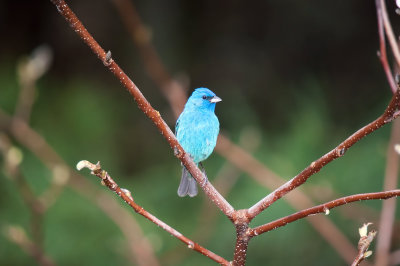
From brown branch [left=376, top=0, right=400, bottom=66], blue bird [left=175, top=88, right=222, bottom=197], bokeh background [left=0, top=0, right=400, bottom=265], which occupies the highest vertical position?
bokeh background [left=0, top=0, right=400, bottom=265]

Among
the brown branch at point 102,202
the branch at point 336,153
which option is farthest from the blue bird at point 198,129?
the branch at point 336,153

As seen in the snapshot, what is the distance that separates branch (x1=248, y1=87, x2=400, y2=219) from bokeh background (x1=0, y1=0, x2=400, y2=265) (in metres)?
2.02

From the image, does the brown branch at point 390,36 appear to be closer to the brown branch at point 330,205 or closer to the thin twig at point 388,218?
the brown branch at point 330,205

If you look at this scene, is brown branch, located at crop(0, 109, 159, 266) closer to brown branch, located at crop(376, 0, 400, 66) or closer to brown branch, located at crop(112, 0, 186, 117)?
brown branch, located at crop(112, 0, 186, 117)

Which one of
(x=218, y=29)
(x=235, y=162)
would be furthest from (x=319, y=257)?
(x=218, y=29)

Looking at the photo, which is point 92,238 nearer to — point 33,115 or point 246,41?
point 33,115

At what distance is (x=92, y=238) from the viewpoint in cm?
424

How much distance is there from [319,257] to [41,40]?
3267 mm

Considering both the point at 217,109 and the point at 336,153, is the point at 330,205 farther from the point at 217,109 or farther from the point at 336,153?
the point at 217,109

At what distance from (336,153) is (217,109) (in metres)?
3.50

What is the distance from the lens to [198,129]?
2852 millimetres

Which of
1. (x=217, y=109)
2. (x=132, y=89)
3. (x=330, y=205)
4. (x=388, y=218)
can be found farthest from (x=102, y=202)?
→ (x=217, y=109)

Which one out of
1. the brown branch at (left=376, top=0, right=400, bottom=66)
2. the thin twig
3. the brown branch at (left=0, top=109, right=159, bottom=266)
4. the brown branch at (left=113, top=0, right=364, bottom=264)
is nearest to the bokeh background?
the brown branch at (left=113, top=0, right=364, bottom=264)

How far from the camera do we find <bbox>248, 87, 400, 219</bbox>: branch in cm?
131
